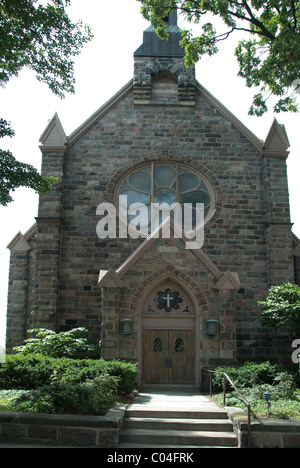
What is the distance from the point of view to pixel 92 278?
48.4ft

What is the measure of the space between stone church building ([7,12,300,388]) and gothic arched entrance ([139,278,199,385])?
0.09 feet

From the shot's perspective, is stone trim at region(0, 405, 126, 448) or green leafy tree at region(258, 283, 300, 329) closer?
stone trim at region(0, 405, 126, 448)

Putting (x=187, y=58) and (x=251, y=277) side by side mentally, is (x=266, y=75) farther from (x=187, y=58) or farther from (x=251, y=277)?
(x=251, y=277)

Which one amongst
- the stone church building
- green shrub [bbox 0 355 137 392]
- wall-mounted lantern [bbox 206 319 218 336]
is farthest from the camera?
the stone church building

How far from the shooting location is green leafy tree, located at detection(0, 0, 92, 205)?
10.6 m

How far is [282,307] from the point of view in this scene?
41.8 ft

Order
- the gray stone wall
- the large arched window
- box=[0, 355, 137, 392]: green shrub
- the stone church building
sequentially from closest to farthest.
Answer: box=[0, 355, 137, 392]: green shrub, the stone church building, the gray stone wall, the large arched window

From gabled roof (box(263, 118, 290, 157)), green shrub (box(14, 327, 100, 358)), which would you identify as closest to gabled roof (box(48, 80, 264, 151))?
gabled roof (box(263, 118, 290, 157))

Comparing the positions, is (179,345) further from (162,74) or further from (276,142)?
(162,74)

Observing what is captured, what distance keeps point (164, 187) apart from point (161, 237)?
127 inches

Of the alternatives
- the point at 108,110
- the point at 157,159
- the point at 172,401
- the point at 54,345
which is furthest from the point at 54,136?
the point at 172,401

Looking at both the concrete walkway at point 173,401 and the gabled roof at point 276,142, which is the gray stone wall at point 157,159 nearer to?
the gabled roof at point 276,142

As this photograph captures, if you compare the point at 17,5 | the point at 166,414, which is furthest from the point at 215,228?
the point at 17,5

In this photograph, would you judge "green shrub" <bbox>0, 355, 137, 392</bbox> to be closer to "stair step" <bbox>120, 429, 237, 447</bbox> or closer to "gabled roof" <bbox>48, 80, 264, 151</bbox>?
"stair step" <bbox>120, 429, 237, 447</bbox>
